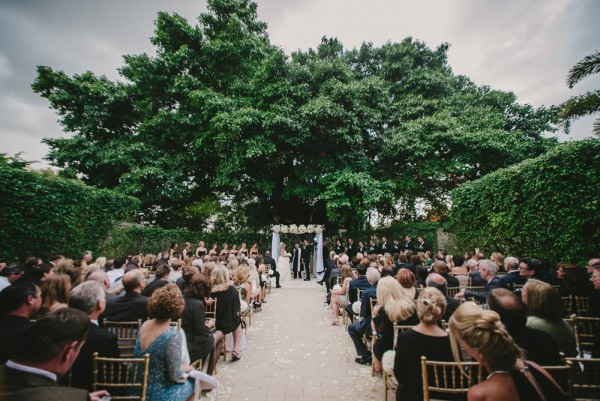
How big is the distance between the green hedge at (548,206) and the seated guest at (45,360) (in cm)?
895

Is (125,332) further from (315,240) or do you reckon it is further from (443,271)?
(315,240)

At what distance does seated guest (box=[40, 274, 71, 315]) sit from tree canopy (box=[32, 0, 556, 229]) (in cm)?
1125

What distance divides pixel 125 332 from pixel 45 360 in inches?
86.0

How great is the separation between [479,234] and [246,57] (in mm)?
16950

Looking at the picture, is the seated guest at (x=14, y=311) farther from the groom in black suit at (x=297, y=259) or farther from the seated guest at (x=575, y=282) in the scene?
the groom in black suit at (x=297, y=259)

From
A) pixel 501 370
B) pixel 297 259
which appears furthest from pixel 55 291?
pixel 297 259

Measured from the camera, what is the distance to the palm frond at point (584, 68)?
19.7ft

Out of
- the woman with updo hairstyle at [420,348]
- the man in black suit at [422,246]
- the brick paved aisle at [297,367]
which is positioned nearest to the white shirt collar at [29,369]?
the woman with updo hairstyle at [420,348]

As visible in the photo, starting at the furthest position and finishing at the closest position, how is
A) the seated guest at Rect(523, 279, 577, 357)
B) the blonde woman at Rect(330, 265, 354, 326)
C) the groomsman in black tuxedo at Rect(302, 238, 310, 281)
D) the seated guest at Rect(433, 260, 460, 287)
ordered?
the groomsman in black tuxedo at Rect(302, 238, 310, 281)
the blonde woman at Rect(330, 265, 354, 326)
the seated guest at Rect(433, 260, 460, 287)
the seated guest at Rect(523, 279, 577, 357)

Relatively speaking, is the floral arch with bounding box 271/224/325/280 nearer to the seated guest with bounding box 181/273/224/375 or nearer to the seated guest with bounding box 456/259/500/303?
the seated guest with bounding box 456/259/500/303

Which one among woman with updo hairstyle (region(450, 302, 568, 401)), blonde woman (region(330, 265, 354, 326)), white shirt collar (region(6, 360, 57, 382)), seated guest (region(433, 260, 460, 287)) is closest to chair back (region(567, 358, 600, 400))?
woman with updo hairstyle (region(450, 302, 568, 401))

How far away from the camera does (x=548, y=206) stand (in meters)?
6.91

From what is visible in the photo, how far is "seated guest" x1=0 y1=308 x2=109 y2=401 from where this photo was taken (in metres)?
1.44

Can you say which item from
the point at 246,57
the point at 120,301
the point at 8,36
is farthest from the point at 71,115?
the point at 120,301
